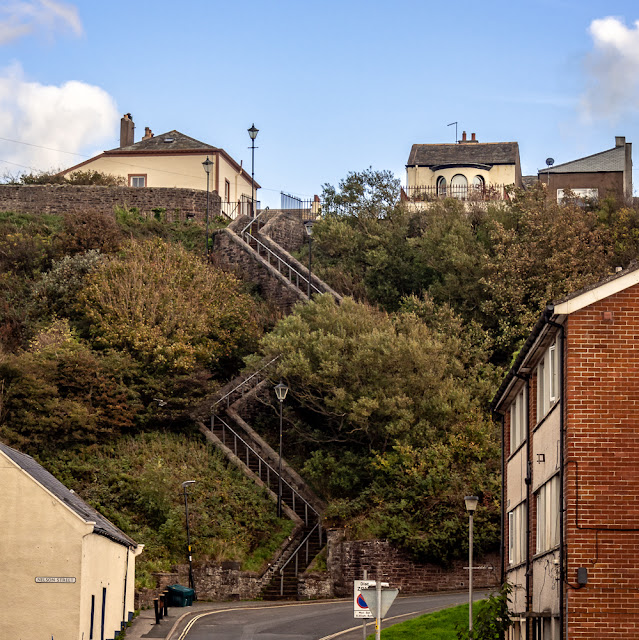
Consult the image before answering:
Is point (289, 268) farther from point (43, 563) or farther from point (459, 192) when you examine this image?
point (43, 563)

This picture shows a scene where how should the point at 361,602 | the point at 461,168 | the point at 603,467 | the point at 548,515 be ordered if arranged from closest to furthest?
the point at 603,467 → the point at 361,602 → the point at 548,515 → the point at 461,168

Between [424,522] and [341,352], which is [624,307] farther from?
[341,352]

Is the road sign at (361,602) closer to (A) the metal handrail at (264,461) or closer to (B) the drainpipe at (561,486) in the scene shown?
(B) the drainpipe at (561,486)

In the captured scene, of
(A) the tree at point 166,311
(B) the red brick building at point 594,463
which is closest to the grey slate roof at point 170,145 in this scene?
(A) the tree at point 166,311

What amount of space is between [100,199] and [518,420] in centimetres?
4121

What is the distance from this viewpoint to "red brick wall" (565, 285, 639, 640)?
16.6 metres

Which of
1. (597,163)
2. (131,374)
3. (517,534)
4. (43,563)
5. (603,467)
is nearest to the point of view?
(603,467)

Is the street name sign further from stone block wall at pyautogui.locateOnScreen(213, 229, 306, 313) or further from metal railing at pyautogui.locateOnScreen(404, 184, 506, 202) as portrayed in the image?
metal railing at pyautogui.locateOnScreen(404, 184, 506, 202)

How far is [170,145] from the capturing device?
6712cm

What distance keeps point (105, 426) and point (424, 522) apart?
507 inches

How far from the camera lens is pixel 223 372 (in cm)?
4778

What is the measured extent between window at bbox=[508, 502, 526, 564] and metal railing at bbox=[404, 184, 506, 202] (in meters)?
31.7

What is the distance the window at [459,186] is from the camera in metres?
65.0

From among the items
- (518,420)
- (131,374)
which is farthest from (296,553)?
(518,420)
